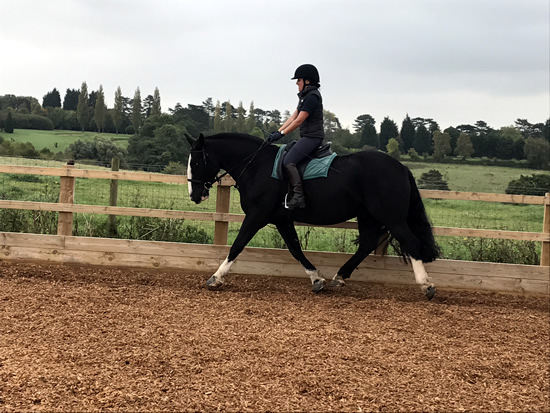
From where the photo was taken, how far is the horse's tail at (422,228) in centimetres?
644

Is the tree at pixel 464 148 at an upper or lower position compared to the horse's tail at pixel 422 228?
upper

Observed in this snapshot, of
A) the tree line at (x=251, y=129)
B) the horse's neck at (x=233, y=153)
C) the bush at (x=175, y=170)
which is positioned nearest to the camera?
the horse's neck at (x=233, y=153)

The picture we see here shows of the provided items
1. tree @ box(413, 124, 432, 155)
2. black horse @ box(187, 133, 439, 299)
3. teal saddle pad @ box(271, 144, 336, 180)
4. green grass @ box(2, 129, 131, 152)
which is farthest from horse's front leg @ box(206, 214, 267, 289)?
green grass @ box(2, 129, 131, 152)

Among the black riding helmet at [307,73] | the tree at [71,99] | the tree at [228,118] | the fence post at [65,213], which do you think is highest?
the tree at [71,99]

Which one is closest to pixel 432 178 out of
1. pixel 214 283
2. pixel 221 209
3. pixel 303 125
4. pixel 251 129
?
pixel 251 129

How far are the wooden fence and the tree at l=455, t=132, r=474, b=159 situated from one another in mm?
10708

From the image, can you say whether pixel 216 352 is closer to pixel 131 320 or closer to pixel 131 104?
pixel 131 320

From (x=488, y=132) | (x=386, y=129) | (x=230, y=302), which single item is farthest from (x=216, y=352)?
(x=488, y=132)

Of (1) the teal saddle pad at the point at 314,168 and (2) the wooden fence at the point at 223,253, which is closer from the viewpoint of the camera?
(1) the teal saddle pad at the point at 314,168

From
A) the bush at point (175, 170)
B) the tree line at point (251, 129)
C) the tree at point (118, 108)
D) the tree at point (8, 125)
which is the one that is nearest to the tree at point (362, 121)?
the tree line at point (251, 129)

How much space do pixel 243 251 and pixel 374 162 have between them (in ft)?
7.23

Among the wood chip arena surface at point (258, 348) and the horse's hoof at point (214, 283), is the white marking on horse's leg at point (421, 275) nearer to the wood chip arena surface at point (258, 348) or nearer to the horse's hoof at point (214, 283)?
the wood chip arena surface at point (258, 348)

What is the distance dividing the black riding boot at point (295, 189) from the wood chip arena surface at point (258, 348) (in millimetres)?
1124

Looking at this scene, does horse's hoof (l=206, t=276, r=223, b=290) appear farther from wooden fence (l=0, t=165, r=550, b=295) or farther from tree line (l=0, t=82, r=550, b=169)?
tree line (l=0, t=82, r=550, b=169)
